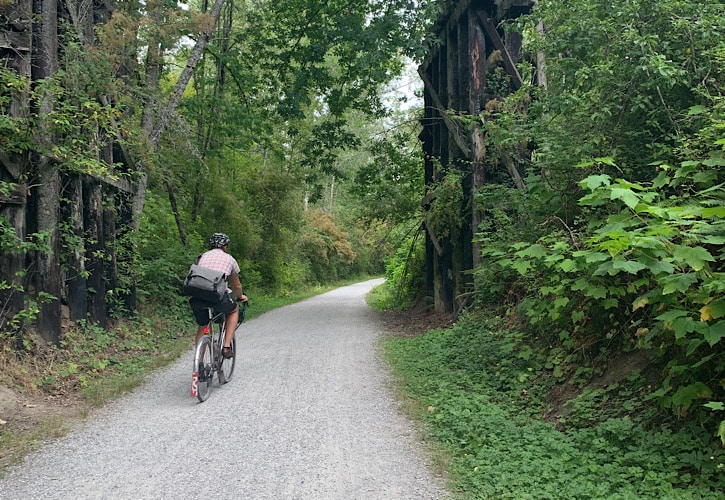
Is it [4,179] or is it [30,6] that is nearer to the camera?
[4,179]

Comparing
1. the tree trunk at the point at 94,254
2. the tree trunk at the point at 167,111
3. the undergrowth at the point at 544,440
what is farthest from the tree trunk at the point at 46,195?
the undergrowth at the point at 544,440

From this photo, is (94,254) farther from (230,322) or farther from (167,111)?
(167,111)

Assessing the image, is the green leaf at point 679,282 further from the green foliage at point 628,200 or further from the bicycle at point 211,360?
the bicycle at point 211,360

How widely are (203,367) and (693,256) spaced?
4836 millimetres

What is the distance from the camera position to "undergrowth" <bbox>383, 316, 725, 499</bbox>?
3488 mm

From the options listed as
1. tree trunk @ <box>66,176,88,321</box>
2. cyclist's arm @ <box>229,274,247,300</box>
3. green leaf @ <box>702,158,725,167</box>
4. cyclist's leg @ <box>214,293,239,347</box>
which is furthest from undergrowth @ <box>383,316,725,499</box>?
tree trunk @ <box>66,176,88,321</box>

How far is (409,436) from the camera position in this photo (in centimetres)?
500

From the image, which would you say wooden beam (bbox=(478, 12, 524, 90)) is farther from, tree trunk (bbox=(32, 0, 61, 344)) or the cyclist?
tree trunk (bbox=(32, 0, 61, 344))

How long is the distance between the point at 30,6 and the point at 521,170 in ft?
27.1

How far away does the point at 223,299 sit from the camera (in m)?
6.34

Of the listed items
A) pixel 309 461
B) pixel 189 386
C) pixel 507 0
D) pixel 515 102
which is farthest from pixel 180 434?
pixel 507 0

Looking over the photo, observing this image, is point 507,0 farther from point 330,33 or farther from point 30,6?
point 30,6

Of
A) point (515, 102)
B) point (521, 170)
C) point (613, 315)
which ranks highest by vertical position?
point (515, 102)

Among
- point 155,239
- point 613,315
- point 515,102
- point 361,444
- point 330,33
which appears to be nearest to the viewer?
point 361,444
